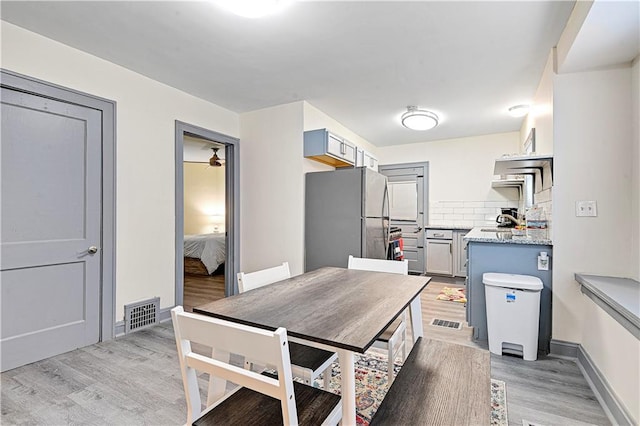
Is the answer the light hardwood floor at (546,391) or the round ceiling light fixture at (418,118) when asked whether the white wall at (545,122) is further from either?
the round ceiling light fixture at (418,118)

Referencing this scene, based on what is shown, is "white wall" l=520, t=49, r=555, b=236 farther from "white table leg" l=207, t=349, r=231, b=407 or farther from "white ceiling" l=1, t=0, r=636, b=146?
"white table leg" l=207, t=349, r=231, b=407

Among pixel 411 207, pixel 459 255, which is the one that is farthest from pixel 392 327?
pixel 411 207

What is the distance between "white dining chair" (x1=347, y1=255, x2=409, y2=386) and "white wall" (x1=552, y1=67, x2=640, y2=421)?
124cm

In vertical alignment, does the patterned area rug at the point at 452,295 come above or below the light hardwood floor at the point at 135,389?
above

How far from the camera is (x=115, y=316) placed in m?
2.79

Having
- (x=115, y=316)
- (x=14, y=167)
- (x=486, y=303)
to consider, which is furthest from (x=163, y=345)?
(x=486, y=303)

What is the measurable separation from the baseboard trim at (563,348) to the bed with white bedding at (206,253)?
457 cm

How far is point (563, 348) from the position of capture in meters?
2.39

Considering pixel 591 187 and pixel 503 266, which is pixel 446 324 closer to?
pixel 503 266

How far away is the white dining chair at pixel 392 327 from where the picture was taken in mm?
1777

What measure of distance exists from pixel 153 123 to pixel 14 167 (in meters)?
1.17

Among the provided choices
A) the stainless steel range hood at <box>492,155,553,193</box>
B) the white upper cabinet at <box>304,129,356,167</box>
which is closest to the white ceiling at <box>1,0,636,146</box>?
the white upper cabinet at <box>304,129,356,167</box>

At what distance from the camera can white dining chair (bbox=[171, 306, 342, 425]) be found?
82 centimetres

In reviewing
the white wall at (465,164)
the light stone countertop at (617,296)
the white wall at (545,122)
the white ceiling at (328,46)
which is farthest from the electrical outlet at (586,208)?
the white wall at (465,164)
